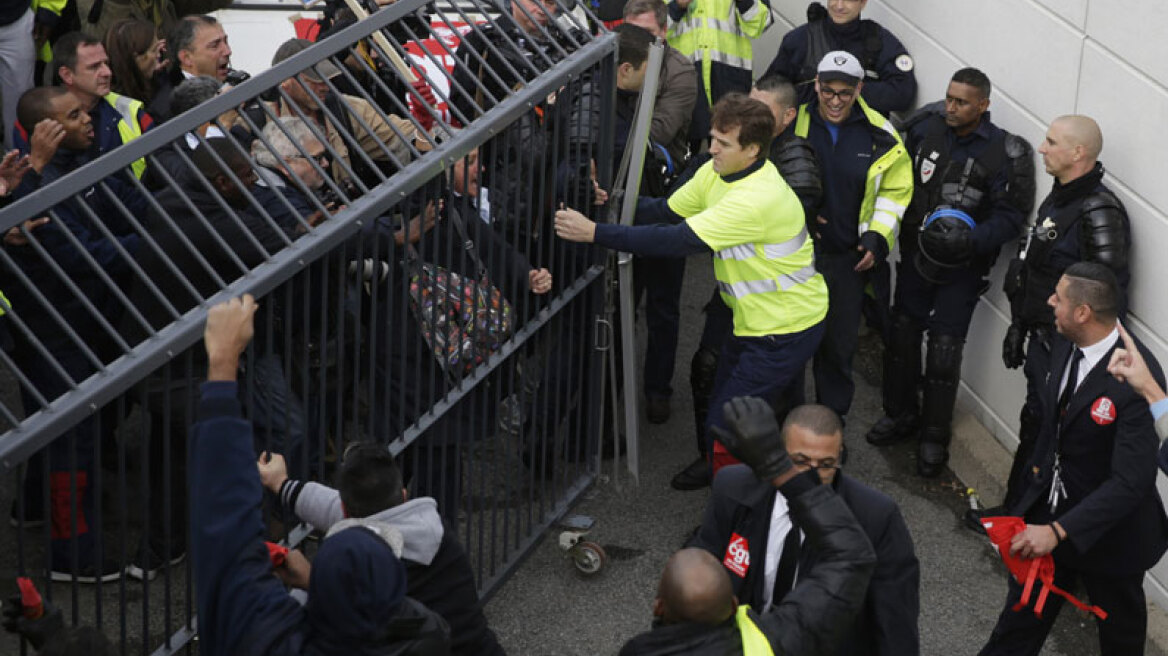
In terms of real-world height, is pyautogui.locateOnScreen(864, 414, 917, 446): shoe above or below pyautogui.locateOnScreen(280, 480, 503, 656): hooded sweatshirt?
below

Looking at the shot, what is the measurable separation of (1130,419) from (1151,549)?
0.54 m

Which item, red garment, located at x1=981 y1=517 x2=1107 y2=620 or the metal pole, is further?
the metal pole

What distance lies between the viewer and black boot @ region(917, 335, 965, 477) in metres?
7.41

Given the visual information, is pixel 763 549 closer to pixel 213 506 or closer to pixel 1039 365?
pixel 213 506

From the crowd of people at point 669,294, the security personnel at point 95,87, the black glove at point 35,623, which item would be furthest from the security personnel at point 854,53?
the black glove at point 35,623

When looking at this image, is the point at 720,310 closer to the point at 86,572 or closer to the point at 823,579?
the point at 86,572

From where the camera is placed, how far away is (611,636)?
6.07 m

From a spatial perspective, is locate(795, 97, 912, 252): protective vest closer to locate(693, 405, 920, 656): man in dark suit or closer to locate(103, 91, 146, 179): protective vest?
locate(693, 405, 920, 656): man in dark suit

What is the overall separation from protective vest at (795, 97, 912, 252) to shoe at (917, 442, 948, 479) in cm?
101

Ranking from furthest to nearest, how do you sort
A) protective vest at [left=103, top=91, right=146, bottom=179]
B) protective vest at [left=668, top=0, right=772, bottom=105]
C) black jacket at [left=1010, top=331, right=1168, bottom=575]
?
1. protective vest at [left=668, top=0, right=772, bottom=105]
2. protective vest at [left=103, top=91, right=146, bottom=179]
3. black jacket at [left=1010, top=331, right=1168, bottom=575]

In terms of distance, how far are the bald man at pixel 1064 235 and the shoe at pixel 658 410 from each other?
6.08 ft

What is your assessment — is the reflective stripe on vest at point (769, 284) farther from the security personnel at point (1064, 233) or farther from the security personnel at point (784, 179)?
the security personnel at point (1064, 233)

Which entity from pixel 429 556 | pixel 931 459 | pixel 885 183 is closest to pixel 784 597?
pixel 429 556

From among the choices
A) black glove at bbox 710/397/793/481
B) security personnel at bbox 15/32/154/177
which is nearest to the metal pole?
Answer: security personnel at bbox 15/32/154/177
